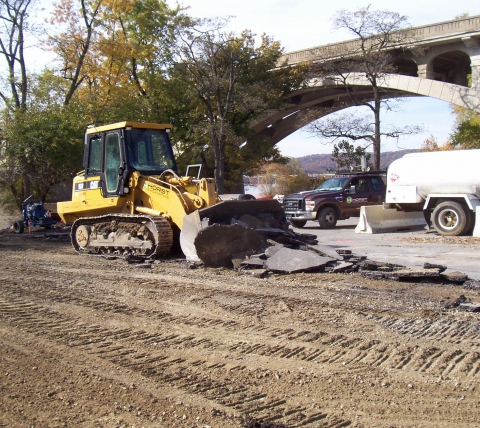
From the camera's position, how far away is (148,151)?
12.9 meters

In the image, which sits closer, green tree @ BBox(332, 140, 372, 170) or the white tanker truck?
the white tanker truck

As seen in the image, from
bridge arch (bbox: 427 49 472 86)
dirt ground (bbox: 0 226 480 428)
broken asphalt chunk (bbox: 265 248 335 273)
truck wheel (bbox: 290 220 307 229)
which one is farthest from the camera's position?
bridge arch (bbox: 427 49 472 86)

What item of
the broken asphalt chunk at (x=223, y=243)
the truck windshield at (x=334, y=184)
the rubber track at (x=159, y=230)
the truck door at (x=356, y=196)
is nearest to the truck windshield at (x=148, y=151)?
the rubber track at (x=159, y=230)

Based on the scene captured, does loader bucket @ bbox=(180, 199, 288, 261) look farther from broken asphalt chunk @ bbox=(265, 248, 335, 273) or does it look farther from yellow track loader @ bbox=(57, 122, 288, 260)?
broken asphalt chunk @ bbox=(265, 248, 335, 273)

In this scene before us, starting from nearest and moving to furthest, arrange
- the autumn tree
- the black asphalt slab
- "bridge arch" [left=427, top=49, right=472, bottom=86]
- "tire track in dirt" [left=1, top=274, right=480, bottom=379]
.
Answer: "tire track in dirt" [left=1, top=274, right=480, bottom=379], the black asphalt slab, the autumn tree, "bridge arch" [left=427, top=49, right=472, bottom=86]

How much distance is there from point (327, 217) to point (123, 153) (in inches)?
404

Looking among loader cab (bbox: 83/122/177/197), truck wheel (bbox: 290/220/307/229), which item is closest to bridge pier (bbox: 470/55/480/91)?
truck wheel (bbox: 290/220/307/229)

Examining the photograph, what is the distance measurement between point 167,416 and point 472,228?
1491 centimetres

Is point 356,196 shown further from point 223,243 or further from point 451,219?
point 223,243

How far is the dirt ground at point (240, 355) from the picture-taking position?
409cm

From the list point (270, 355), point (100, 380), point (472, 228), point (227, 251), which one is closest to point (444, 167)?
point (472, 228)

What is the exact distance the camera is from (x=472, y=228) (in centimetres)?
1688

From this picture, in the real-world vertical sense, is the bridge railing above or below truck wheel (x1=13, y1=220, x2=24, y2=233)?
above

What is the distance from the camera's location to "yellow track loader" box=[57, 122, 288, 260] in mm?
11445
